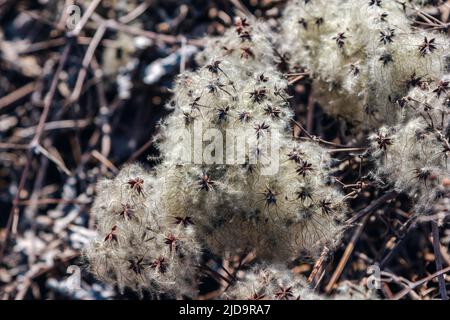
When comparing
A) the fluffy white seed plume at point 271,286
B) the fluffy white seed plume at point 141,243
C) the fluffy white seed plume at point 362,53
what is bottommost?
the fluffy white seed plume at point 271,286

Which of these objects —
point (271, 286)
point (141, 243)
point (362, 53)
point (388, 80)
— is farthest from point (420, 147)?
point (141, 243)

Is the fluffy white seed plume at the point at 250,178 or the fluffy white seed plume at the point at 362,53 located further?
the fluffy white seed plume at the point at 362,53

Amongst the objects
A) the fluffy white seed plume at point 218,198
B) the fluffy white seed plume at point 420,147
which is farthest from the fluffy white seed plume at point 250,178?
the fluffy white seed plume at point 420,147

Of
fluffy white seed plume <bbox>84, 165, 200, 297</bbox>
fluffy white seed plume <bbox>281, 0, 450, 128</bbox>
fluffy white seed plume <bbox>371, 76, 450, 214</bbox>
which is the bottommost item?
fluffy white seed plume <bbox>84, 165, 200, 297</bbox>

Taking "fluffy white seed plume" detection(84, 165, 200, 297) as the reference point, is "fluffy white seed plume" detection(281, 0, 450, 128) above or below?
above

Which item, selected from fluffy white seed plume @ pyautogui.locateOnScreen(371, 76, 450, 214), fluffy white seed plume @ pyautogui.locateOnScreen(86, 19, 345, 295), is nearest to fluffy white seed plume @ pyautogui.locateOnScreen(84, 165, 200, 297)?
fluffy white seed plume @ pyautogui.locateOnScreen(86, 19, 345, 295)

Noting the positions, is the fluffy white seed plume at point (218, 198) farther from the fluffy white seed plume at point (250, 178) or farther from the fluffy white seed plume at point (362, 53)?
the fluffy white seed plume at point (362, 53)

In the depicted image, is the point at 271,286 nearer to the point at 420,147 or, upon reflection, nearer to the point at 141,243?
the point at 141,243

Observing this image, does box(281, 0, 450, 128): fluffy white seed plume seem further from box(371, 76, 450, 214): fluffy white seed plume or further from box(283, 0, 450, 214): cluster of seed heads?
box(371, 76, 450, 214): fluffy white seed plume

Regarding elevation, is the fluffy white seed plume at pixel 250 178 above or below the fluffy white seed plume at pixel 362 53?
below

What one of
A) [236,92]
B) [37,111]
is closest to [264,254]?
[236,92]

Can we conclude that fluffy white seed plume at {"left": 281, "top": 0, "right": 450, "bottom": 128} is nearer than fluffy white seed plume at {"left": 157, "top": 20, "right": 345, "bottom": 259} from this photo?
No
